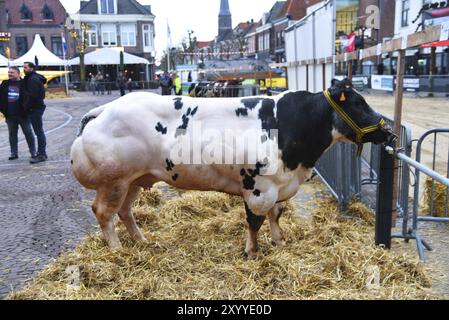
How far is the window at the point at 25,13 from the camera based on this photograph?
5547cm

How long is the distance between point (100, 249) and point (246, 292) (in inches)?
64.7

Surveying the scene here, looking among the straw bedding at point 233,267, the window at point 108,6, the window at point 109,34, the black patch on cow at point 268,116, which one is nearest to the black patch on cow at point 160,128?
the black patch on cow at point 268,116

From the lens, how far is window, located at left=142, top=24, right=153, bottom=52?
59.2 m

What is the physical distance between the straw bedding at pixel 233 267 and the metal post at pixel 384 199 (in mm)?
158

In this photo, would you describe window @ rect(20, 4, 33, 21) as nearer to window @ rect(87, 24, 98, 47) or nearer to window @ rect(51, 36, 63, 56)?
window @ rect(51, 36, 63, 56)

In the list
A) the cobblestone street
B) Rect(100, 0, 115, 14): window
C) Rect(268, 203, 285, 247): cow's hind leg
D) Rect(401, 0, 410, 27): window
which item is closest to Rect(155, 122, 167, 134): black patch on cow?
Rect(268, 203, 285, 247): cow's hind leg

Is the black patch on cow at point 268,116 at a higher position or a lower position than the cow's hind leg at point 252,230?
higher

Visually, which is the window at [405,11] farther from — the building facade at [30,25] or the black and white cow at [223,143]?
the building facade at [30,25]

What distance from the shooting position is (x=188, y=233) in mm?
5051

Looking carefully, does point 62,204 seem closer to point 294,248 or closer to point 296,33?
point 294,248

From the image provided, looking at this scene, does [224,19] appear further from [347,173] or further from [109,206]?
[109,206]

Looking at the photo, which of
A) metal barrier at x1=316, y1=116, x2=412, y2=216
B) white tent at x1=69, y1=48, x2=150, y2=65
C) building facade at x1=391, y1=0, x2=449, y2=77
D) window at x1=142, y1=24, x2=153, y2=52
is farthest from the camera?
window at x1=142, y1=24, x2=153, y2=52

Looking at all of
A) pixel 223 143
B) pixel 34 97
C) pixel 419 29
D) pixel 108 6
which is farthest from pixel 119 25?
pixel 223 143

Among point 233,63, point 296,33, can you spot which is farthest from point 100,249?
point 233,63
